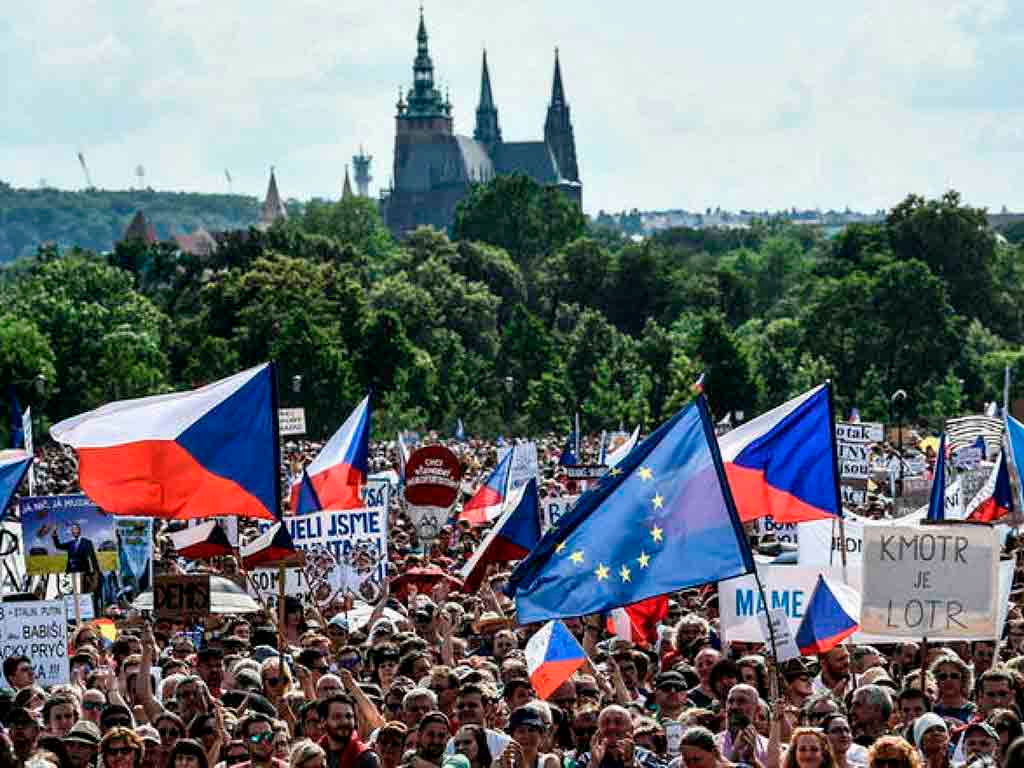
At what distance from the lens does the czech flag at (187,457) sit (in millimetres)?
18125

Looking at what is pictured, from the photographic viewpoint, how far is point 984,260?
13500 centimetres

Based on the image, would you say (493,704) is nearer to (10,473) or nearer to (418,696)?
(418,696)

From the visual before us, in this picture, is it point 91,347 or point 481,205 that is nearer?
point 91,347

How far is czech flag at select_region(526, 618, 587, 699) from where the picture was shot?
604 inches

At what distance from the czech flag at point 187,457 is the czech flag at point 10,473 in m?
0.69

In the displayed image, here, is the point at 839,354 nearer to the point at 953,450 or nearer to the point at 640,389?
the point at 640,389

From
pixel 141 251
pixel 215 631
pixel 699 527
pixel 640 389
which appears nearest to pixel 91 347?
pixel 640 389

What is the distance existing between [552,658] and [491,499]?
15976 millimetres

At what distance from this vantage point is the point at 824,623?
55.6ft

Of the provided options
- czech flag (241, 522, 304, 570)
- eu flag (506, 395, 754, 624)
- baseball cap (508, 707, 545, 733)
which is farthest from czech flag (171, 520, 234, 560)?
baseball cap (508, 707, 545, 733)

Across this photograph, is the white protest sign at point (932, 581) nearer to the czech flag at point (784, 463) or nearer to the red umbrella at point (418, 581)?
the czech flag at point (784, 463)

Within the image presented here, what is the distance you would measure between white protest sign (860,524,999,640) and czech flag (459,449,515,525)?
16406 mm

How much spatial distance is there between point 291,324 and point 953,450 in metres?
66.4

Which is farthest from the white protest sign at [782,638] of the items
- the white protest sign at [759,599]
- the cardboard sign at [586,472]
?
the cardboard sign at [586,472]
